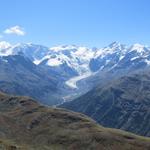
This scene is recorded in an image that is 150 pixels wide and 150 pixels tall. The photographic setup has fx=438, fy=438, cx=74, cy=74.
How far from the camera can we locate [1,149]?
110 m

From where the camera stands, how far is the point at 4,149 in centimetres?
10950

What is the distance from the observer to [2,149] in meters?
110

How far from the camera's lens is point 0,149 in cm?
10900

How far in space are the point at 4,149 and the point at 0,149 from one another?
1.05 m

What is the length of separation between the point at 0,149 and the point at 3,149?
0.78 metres

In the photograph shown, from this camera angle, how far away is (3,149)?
10938 centimetres

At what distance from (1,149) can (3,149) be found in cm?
56

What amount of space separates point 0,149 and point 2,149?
0.66 metres

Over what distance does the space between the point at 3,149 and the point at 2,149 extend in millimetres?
299

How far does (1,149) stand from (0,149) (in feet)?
1.94

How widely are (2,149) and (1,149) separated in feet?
0.88

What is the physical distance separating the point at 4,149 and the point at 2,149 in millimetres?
500
